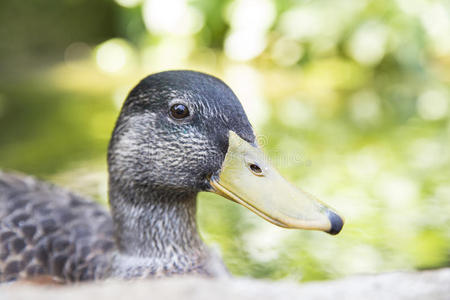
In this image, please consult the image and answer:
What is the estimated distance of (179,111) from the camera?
2.69 metres

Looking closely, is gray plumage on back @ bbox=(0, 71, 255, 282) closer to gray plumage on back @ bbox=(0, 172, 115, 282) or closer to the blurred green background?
gray plumage on back @ bbox=(0, 172, 115, 282)

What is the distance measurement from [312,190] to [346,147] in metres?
0.96

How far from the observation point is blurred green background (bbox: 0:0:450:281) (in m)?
3.86

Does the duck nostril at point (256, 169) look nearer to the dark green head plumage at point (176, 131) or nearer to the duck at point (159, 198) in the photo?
the duck at point (159, 198)

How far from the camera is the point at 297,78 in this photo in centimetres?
740

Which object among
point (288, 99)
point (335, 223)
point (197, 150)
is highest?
point (288, 99)

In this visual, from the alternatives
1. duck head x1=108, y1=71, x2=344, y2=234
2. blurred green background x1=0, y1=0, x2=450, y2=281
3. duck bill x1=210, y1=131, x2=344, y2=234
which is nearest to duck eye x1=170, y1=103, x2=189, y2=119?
duck head x1=108, y1=71, x2=344, y2=234

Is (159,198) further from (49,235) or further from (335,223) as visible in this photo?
(335,223)

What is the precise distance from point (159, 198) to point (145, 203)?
7 cm

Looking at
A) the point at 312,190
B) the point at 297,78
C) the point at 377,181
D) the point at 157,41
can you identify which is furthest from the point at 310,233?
Result: the point at 157,41

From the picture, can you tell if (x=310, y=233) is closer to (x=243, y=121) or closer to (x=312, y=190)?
(x=312, y=190)

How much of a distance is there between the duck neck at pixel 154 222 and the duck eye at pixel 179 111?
0.35m

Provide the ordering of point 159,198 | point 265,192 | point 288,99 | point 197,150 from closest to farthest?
point 265,192 < point 197,150 < point 159,198 < point 288,99

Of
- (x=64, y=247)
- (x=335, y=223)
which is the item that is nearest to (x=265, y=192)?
(x=335, y=223)
